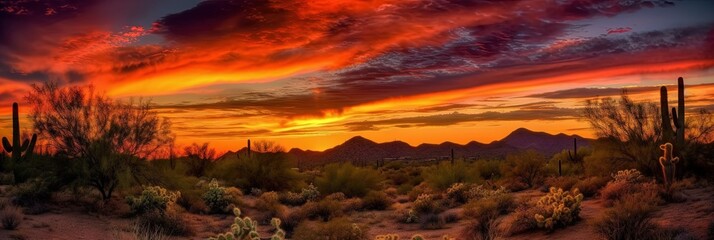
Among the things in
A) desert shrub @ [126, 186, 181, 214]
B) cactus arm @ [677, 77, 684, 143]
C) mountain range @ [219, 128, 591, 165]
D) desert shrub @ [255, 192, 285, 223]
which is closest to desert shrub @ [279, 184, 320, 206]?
desert shrub @ [255, 192, 285, 223]

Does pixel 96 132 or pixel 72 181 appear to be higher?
pixel 96 132

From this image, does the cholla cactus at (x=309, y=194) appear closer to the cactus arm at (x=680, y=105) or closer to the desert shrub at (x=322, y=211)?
the desert shrub at (x=322, y=211)

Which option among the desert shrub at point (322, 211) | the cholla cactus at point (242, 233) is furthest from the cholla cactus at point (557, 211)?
the cholla cactus at point (242, 233)

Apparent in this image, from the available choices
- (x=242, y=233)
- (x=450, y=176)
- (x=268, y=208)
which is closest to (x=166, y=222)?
(x=268, y=208)

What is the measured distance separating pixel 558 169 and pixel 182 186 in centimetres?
2187

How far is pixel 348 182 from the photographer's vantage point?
3306cm

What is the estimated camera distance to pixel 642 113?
29.2 metres

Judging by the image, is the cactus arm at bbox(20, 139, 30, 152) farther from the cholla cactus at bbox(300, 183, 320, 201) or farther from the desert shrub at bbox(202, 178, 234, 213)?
the cholla cactus at bbox(300, 183, 320, 201)

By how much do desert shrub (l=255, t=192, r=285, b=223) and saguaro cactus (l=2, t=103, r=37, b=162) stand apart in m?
11.2

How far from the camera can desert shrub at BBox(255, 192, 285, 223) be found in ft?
79.2

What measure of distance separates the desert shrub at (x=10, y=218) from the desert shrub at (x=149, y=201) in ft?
13.3

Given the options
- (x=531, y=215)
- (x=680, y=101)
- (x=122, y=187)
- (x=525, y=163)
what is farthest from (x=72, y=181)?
A: (x=680, y=101)

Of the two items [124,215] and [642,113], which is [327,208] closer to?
[124,215]

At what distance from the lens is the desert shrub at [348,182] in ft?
107
